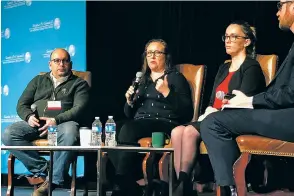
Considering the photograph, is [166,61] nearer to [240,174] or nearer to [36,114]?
[36,114]

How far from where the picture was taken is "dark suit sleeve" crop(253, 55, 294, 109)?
8.86ft

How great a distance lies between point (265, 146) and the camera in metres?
2.75

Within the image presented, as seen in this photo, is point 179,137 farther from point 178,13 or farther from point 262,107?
point 178,13

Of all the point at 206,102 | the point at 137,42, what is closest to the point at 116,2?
the point at 137,42

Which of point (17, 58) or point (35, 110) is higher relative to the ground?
point (17, 58)

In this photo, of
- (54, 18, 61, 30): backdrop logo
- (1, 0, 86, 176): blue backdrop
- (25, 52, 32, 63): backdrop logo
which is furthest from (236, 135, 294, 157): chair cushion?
(25, 52, 32, 63): backdrop logo

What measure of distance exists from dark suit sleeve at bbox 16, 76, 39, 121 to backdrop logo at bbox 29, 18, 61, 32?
3.76 feet

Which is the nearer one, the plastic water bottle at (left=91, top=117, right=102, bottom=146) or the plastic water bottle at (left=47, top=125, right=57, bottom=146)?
the plastic water bottle at (left=91, top=117, right=102, bottom=146)

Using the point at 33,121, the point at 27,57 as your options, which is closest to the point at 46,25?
the point at 27,57

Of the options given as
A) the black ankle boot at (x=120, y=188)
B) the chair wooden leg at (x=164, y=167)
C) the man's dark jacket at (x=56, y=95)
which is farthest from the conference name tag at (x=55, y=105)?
the chair wooden leg at (x=164, y=167)

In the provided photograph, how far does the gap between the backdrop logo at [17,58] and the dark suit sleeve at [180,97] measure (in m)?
2.03

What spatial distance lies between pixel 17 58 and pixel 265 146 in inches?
129

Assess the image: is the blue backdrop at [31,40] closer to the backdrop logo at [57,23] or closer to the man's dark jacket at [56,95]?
the backdrop logo at [57,23]

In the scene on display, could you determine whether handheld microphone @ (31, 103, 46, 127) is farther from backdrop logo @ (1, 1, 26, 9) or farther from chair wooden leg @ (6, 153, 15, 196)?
backdrop logo @ (1, 1, 26, 9)
